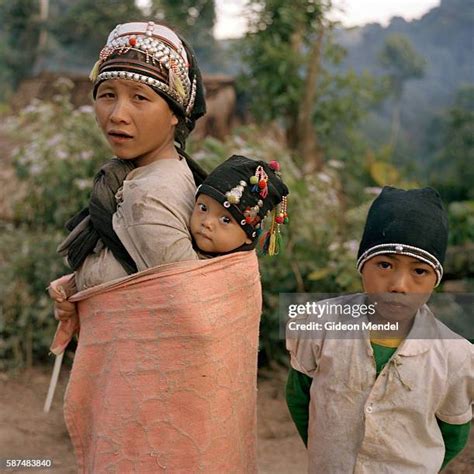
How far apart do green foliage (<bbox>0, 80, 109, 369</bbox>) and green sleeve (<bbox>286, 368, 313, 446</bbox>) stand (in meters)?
2.61

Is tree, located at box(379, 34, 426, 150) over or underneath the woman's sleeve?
over

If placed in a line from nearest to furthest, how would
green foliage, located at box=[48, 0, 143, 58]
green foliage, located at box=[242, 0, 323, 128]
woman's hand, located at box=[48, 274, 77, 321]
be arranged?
woman's hand, located at box=[48, 274, 77, 321] → green foliage, located at box=[242, 0, 323, 128] → green foliage, located at box=[48, 0, 143, 58]

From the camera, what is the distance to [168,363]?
1.83 m

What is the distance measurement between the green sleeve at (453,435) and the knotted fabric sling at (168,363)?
601 millimetres

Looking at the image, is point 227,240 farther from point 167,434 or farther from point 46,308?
point 46,308

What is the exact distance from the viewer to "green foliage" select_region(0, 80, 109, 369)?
14.2 feet

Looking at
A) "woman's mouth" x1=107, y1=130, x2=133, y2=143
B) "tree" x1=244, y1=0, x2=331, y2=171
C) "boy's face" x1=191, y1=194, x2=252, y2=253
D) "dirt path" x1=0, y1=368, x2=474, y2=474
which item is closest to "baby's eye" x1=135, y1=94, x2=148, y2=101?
"woman's mouth" x1=107, y1=130, x2=133, y2=143

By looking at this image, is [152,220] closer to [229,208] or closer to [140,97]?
[229,208]

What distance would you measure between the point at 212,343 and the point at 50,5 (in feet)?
42.2

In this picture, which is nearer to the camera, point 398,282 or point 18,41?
point 398,282

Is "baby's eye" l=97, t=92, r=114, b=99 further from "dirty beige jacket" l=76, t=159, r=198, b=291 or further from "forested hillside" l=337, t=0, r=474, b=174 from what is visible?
"forested hillside" l=337, t=0, r=474, b=174

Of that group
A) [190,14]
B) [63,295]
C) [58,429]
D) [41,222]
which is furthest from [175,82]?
[190,14]

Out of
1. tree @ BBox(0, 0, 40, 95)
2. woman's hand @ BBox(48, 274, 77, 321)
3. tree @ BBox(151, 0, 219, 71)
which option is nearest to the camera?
woman's hand @ BBox(48, 274, 77, 321)

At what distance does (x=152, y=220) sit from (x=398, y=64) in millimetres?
10045
